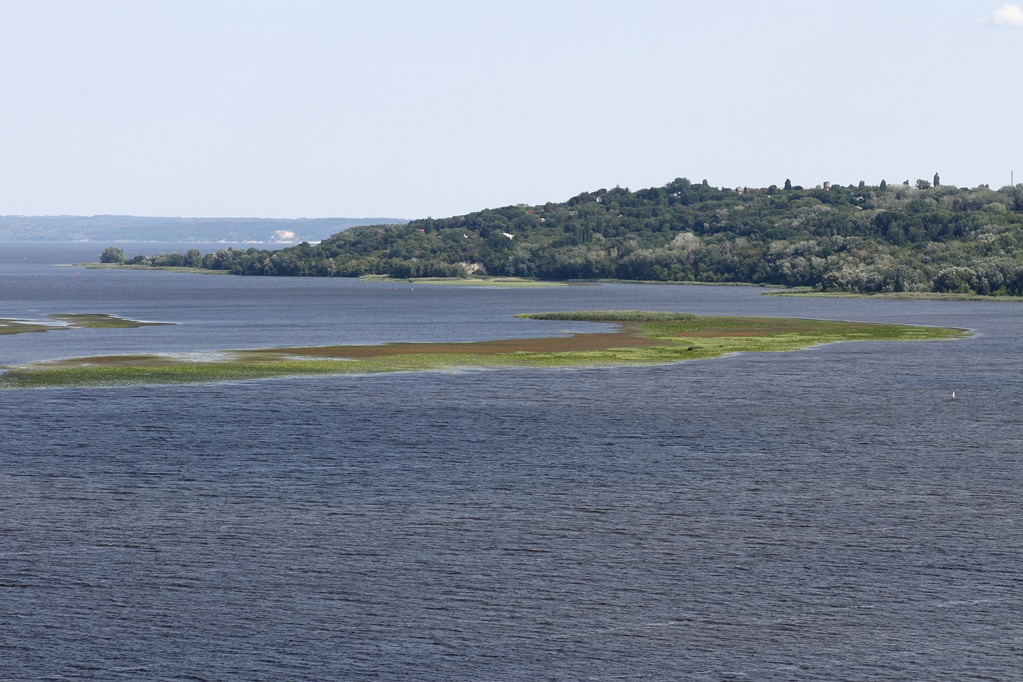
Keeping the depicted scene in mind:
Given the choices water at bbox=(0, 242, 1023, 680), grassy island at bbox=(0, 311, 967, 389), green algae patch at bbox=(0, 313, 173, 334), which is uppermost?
green algae patch at bbox=(0, 313, 173, 334)

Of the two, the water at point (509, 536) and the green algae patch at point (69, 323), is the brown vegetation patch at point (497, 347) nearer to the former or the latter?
the water at point (509, 536)

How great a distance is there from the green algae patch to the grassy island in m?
39.2

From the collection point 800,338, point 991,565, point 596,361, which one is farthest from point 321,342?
point 991,565

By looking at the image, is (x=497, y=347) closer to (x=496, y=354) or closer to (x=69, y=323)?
(x=496, y=354)

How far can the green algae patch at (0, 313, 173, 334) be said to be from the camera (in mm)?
148250

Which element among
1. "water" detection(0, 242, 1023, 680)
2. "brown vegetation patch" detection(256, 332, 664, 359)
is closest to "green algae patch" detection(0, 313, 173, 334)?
"brown vegetation patch" detection(256, 332, 664, 359)

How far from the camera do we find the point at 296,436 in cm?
6925

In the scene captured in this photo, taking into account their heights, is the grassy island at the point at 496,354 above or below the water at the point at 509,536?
above

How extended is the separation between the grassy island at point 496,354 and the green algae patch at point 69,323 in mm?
39210

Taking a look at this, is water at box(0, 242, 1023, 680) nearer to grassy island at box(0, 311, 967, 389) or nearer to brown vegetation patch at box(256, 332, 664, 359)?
grassy island at box(0, 311, 967, 389)

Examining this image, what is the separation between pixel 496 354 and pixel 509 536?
69687 mm

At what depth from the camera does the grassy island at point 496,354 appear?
3858 inches

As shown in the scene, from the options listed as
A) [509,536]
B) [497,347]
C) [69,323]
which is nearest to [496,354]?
[497,347]

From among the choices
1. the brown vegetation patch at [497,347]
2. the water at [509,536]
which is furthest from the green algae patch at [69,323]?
the water at [509,536]
